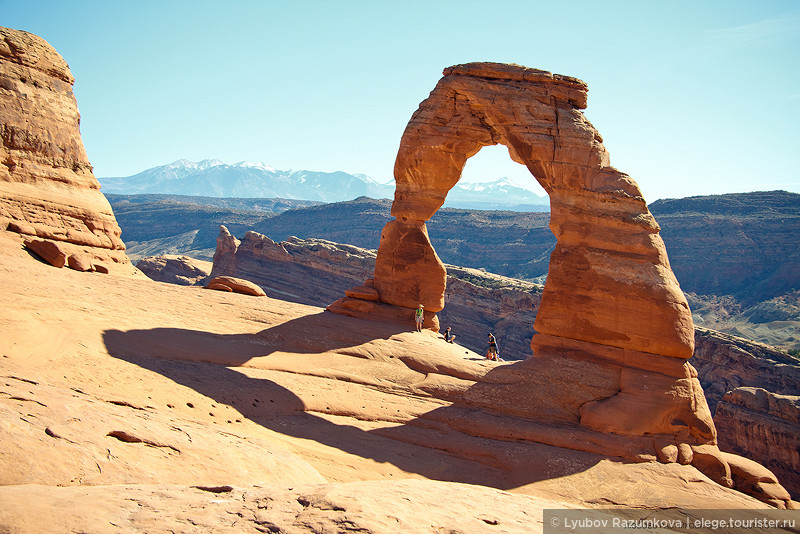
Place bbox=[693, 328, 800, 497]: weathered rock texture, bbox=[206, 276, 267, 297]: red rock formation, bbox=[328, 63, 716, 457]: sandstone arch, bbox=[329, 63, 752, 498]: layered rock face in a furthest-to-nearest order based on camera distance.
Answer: bbox=[693, 328, 800, 497]: weathered rock texture, bbox=[206, 276, 267, 297]: red rock formation, bbox=[328, 63, 716, 457]: sandstone arch, bbox=[329, 63, 752, 498]: layered rock face

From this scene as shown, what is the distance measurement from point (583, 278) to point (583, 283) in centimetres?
13

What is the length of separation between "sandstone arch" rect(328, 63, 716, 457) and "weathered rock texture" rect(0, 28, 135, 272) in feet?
29.5

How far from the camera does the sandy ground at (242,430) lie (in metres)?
5.55

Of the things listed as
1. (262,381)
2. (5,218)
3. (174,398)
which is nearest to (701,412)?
(262,381)

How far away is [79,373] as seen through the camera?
10336 mm

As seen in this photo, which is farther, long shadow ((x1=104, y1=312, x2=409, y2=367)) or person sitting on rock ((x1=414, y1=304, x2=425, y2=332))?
person sitting on rock ((x1=414, y1=304, x2=425, y2=332))

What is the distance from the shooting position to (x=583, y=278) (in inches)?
593

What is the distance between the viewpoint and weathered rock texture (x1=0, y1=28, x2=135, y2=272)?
18391mm

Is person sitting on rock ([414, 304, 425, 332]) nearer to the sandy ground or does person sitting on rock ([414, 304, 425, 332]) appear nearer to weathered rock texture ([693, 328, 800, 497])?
the sandy ground

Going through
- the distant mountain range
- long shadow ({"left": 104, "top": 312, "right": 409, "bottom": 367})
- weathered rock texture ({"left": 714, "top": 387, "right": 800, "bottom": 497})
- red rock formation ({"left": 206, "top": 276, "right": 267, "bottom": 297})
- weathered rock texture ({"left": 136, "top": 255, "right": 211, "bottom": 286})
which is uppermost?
the distant mountain range

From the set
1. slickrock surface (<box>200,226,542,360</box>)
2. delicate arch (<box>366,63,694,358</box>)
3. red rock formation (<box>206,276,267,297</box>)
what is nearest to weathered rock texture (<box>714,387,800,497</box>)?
delicate arch (<box>366,63,694,358</box>)

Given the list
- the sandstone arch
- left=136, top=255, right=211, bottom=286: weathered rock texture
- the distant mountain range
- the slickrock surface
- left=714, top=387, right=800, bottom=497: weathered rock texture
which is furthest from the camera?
the distant mountain range

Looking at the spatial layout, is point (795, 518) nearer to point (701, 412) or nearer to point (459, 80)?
point (701, 412)

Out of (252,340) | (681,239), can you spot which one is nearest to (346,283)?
(252,340)
